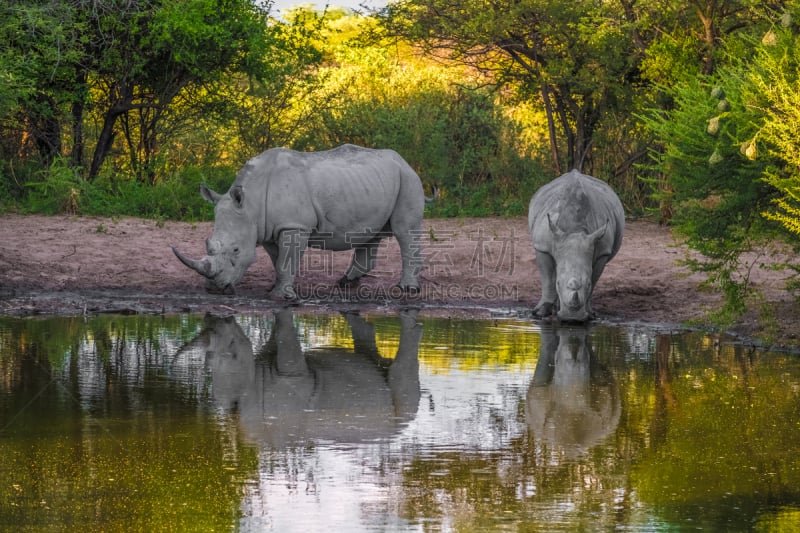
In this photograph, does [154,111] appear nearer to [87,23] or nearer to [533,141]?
[87,23]

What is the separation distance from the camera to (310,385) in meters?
8.24

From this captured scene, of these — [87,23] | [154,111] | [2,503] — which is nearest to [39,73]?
[87,23]

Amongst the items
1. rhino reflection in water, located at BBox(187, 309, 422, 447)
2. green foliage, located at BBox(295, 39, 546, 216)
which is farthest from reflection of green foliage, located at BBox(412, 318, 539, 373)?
green foliage, located at BBox(295, 39, 546, 216)

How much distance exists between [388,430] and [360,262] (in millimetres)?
6887

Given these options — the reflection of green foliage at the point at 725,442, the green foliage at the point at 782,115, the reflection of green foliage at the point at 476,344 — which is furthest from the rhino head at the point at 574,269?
the reflection of green foliage at the point at 725,442

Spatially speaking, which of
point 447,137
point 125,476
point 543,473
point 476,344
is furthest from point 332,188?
point 447,137

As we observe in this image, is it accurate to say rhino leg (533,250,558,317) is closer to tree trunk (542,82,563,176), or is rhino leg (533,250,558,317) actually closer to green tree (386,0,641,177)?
green tree (386,0,641,177)

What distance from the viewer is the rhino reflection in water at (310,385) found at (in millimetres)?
6977

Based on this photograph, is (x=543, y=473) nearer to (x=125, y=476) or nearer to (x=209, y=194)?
(x=125, y=476)

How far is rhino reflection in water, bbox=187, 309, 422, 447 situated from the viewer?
6.98 meters

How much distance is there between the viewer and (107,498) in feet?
17.8

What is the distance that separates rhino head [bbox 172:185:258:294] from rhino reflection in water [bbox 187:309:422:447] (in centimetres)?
172

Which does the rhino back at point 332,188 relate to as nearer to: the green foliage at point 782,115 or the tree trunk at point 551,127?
the green foliage at point 782,115

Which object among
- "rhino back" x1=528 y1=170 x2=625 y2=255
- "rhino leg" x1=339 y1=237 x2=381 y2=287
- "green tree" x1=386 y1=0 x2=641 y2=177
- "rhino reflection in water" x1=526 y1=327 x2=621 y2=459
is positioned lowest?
"rhino reflection in water" x1=526 y1=327 x2=621 y2=459
